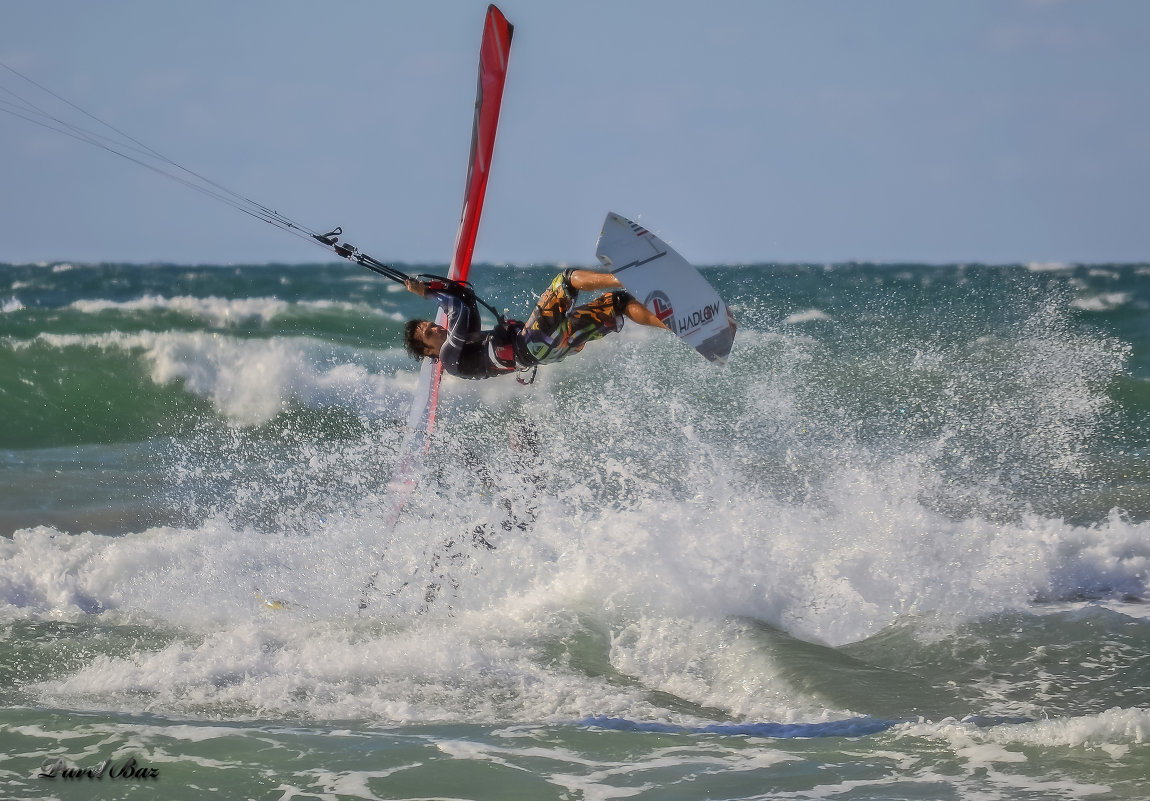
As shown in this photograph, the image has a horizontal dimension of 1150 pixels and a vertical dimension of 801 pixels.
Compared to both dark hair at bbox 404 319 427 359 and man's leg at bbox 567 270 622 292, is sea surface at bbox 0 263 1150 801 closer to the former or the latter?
dark hair at bbox 404 319 427 359

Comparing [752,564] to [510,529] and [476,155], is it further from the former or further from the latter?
[476,155]

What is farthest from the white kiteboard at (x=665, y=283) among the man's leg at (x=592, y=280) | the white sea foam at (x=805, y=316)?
the white sea foam at (x=805, y=316)

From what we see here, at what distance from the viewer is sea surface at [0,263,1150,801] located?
4090 millimetres

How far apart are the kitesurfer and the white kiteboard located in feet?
0.58

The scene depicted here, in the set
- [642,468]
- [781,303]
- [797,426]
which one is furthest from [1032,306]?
[642,468]

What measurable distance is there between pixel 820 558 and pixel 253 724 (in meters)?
3.29

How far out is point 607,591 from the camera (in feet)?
19.8

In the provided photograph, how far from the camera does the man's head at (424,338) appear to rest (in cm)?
589

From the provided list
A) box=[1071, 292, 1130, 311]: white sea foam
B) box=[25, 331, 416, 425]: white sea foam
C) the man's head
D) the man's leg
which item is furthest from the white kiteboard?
box=[1071, 292, 1130, 311]: white sea foam

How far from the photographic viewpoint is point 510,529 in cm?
682

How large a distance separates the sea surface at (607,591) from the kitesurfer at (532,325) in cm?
88
